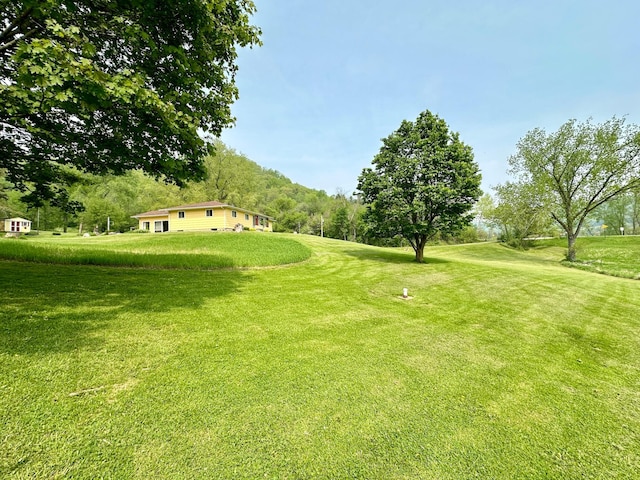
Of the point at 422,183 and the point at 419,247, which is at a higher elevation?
the point at 422,183

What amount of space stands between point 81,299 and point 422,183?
14.6 m

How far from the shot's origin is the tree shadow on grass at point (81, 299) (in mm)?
3821

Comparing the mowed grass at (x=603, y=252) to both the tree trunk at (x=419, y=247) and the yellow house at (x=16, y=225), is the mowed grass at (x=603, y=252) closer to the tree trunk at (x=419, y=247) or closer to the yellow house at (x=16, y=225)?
the tree trunk at (x=419, y=247)

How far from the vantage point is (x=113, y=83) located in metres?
3.94

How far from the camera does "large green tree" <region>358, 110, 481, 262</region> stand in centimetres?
1397

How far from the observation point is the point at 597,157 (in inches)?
846

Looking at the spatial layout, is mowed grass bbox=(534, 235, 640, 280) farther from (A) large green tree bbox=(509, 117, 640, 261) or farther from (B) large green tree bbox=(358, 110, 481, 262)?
(B) large green tree bbox=(358, 110, 481, 262)

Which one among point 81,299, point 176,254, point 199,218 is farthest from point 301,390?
point 199,218

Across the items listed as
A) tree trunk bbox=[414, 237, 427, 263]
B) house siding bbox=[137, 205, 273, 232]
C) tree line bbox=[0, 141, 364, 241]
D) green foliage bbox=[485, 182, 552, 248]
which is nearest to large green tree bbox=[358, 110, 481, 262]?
tree trunk bbox=[414, 237, 427, 263]

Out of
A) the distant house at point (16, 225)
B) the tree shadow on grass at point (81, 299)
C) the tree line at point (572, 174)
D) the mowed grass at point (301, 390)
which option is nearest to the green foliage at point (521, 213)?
the tree line at point (572, 174)

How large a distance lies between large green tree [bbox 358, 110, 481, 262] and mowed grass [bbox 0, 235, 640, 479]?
Answer: 8.15 m

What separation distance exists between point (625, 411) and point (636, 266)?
2579 cm

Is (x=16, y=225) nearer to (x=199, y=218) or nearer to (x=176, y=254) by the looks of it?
(x=199, y=218)

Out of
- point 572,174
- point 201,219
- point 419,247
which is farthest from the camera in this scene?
point 201,219
